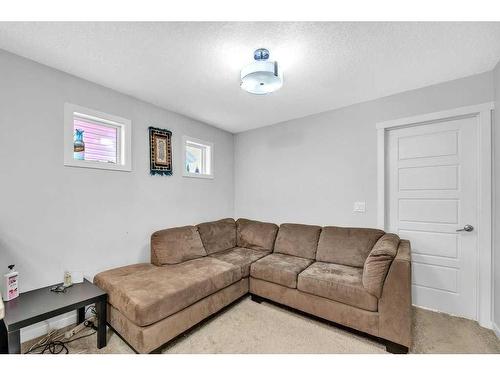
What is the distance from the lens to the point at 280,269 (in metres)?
2.38

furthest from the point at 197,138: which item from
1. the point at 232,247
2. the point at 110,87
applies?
the point at 232,247

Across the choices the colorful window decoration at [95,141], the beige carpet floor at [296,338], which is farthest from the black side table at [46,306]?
the colorful window decoration at [95,141]

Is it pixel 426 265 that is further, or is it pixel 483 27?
pixel 426 265

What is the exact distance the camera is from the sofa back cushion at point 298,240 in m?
2.81

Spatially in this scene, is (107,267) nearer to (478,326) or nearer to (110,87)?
(110,87)

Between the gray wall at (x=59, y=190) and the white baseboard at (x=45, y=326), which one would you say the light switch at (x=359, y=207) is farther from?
the white baseboard at (x=45, y=326)

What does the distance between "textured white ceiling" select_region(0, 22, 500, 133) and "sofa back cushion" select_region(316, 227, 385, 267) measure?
164cm

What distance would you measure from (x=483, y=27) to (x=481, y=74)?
895mm

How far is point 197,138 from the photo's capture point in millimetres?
3418

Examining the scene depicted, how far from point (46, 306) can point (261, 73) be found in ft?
7.69

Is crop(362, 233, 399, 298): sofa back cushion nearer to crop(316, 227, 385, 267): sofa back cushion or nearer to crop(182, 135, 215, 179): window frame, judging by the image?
crop(316, 227, 385, 267): sofa back cushion

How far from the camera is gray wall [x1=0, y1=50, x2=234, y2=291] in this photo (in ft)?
5.82

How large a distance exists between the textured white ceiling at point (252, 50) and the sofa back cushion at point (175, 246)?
1.67 meters

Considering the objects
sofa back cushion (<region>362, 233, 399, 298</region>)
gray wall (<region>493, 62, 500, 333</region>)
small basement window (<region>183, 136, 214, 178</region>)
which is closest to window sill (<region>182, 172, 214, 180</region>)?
small basement window (<region>183, 136, 214, 178</region>)
